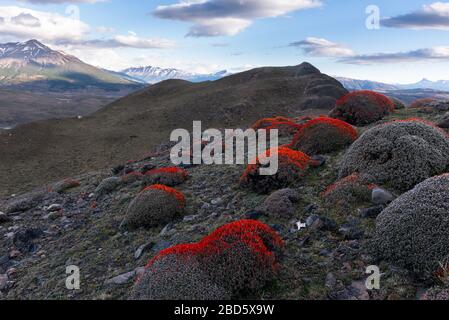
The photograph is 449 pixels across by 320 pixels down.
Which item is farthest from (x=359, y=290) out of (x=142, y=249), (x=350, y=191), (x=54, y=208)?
(x=54, y=208)

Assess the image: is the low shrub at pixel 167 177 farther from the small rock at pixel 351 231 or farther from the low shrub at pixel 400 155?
the small rock at pixel 351 231

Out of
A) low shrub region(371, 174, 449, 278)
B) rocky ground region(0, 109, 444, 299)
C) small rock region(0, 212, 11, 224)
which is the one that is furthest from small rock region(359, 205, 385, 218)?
small rock region(0, 212, 11, 224)

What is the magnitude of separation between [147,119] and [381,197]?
56.4 m

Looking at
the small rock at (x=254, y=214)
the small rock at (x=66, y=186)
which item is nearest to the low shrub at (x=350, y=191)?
the small rock at (x=254, y=214)

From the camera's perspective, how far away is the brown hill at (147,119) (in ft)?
142

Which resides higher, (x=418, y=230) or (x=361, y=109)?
(x=361, y=109)

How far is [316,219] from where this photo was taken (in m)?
10.3

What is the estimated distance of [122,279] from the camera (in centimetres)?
952

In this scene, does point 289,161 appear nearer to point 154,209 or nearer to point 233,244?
point 154,209

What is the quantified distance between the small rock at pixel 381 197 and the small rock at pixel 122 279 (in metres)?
6.95

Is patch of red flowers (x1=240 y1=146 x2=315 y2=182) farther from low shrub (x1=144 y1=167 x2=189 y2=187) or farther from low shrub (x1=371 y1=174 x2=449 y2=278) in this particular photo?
low shrub (x1=371 y1=174 x2=449 y2=278)

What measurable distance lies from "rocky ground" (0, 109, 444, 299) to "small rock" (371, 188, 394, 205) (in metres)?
0.21

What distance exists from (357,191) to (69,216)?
12.9m
